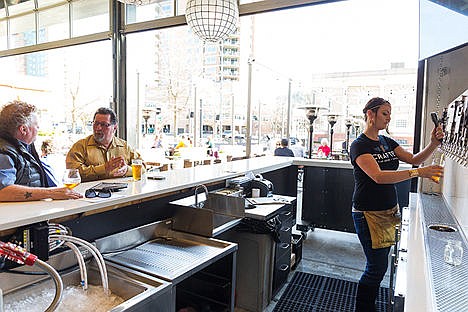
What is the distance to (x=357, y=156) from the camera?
2.41 metres

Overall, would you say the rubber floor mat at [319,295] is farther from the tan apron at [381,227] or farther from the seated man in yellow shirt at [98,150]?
the seated man in yellow shirt at [98,150]

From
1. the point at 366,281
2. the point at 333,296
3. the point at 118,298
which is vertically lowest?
the point at 333,296

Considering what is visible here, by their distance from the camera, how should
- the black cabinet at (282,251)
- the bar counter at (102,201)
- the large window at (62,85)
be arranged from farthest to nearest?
the large window at (62,85) < the black cabinet at (282,251) < the bar counter at (102,201)

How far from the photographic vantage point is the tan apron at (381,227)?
2.36 m

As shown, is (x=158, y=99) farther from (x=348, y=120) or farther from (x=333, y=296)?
(x=333, y=296)

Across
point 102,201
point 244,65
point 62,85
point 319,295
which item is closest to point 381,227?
point 319,295

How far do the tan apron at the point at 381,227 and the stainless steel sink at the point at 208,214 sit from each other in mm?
899

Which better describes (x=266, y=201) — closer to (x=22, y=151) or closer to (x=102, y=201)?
(x=102, y=201)

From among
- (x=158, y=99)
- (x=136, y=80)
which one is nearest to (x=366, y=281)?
(x=136, y=80)

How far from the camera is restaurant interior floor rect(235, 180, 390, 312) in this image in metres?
3.48

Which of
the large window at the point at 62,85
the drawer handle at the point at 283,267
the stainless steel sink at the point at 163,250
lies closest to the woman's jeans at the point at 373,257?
the drawer handle at the point at 283,267

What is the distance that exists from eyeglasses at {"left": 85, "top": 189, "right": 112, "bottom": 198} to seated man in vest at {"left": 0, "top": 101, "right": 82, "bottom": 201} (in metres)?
0.05

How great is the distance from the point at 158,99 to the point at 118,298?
8283 millimetres

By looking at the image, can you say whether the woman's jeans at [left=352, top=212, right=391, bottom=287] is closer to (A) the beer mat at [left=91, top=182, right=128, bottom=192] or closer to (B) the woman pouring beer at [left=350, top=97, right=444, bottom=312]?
(B) the woman pouring beer at [left=350, top=97, right=444, bottom=312]
